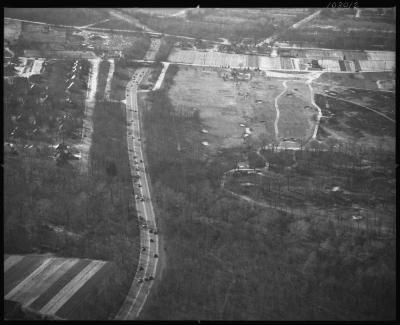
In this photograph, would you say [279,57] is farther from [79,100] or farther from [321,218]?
[321,218]

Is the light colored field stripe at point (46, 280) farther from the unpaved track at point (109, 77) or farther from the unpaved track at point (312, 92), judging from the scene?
the unpaved track at point (109, 77)

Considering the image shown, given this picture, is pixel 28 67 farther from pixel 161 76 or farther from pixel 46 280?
pixel 46 280

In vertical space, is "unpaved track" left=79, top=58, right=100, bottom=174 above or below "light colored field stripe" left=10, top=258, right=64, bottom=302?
above

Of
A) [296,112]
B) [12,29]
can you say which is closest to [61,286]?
[296,112]

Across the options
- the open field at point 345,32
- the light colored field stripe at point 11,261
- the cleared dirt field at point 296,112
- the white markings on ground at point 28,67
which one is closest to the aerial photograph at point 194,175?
the light colored field stripe at point 11,261

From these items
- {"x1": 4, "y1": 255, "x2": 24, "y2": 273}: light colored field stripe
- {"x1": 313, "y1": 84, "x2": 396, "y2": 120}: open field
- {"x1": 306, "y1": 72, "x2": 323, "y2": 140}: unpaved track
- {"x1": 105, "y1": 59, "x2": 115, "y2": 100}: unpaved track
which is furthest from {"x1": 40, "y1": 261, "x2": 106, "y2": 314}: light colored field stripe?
{"x1": 313, "y1": 84, "x2": 396, "y2": 120}: open field

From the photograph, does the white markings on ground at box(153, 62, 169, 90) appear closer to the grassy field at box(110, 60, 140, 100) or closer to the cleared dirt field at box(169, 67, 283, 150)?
the cleared dirt field at box(169, 67, 283, 150)
